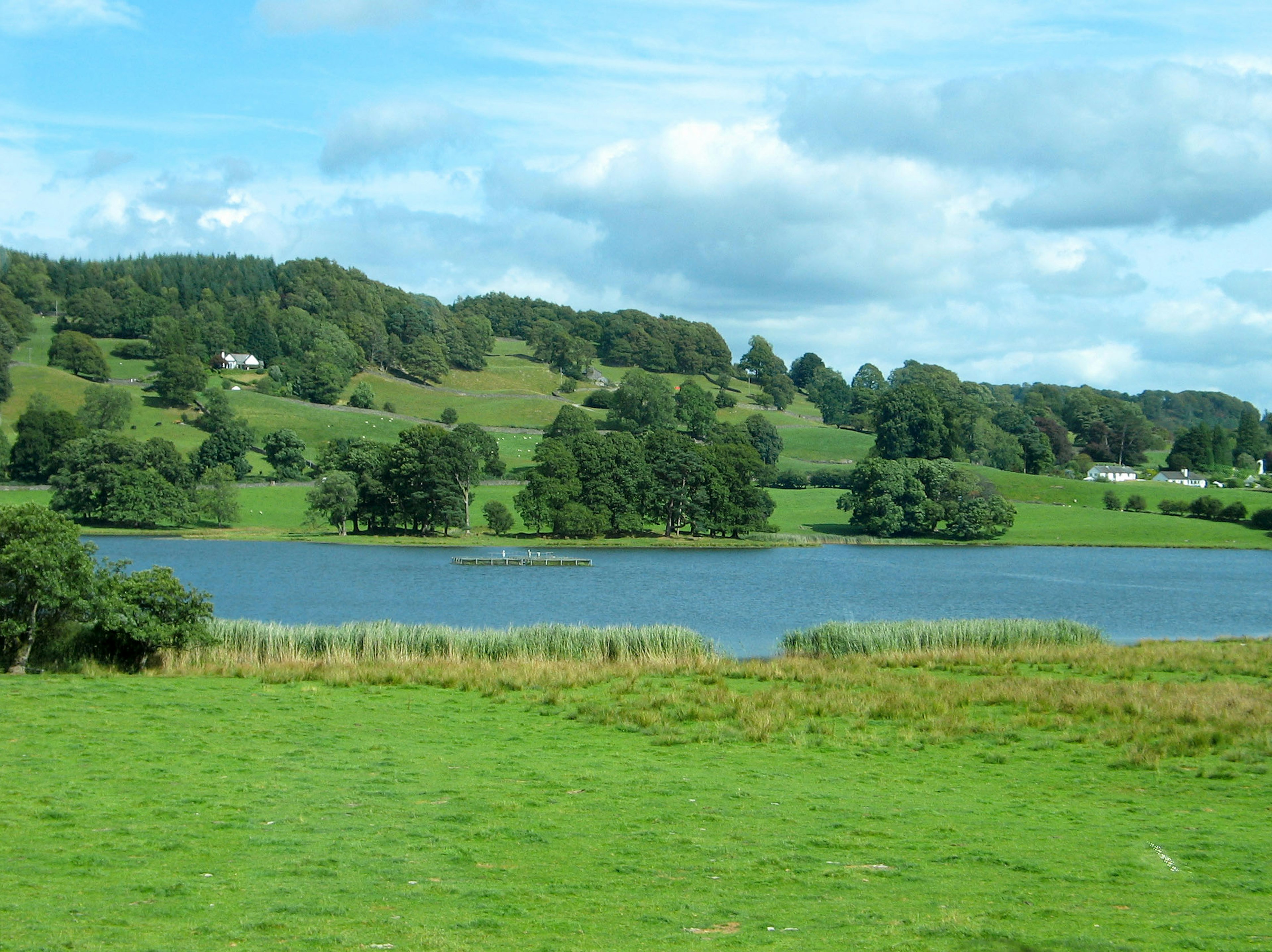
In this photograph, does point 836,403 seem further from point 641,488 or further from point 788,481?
point 641,488

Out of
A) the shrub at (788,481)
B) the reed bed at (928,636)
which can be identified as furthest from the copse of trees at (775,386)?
the reed bed at (928,636)

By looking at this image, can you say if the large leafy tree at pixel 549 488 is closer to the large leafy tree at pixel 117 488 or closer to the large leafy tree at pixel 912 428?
the large leafy tree at pixel 117 488

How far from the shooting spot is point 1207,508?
346 feet

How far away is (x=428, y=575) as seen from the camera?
63.7 meters

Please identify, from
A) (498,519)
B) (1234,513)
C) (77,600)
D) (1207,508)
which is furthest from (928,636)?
(1207,508)

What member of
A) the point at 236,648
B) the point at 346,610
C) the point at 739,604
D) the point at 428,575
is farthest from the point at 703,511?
the point at 236,648

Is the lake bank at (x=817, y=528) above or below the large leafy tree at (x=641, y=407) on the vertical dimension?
below

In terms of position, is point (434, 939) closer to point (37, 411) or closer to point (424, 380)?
point (37, 411)

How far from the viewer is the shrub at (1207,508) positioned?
105m

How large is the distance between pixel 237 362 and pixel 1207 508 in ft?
Result: 401

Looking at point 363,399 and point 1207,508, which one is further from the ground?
point 363,399

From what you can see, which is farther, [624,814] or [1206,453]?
[1206,453]

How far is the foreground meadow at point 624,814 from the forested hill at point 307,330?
415ft

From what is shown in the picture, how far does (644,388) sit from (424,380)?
1632 inches
